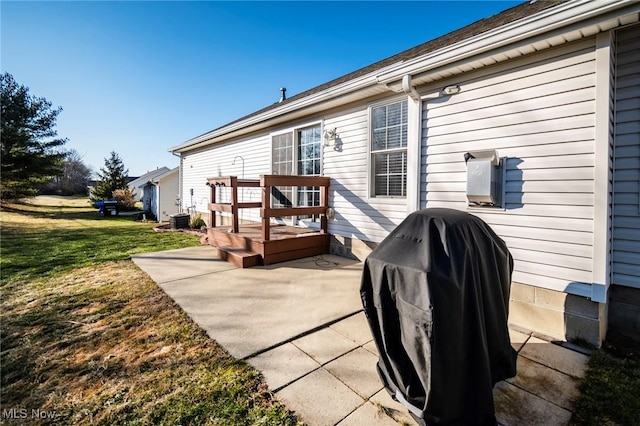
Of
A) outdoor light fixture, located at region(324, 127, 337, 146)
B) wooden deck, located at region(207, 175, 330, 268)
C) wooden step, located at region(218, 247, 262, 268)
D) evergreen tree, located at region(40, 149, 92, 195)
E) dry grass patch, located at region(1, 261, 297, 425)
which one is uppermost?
evergreen tree, located at region(40, 149, 92, 195)

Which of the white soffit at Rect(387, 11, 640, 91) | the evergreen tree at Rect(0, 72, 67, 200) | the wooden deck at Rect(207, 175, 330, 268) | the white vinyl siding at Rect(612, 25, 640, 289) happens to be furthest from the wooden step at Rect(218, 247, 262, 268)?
the evergreen tree at Rect(0, 72, 67, 200)

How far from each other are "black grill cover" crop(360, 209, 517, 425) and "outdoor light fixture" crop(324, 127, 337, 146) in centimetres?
411

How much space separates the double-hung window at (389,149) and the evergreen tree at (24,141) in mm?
19593

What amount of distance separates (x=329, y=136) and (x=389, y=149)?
4.77 ft

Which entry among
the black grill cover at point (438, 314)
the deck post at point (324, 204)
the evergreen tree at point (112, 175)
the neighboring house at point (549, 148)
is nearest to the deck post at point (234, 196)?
the deck post at point (324, 204)

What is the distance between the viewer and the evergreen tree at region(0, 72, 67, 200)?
47.6ft

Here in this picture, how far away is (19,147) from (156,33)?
13.7 metres

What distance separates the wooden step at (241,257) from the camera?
4.84m

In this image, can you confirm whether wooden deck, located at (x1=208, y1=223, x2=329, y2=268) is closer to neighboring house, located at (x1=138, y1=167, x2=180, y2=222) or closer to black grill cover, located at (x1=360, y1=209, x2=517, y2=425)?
black grill cover, located at (x1=360, y1=209, x2=517, y2=425)

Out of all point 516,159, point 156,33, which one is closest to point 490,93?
point 516,159

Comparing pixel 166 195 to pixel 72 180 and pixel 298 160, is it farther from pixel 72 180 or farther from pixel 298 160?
pixel 72 180

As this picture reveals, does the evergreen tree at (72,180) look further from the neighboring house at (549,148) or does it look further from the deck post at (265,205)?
the neighboring house at (549,148)

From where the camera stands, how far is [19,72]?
15125 millimetres

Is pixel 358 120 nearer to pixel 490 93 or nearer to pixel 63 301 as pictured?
pixel 490 93
